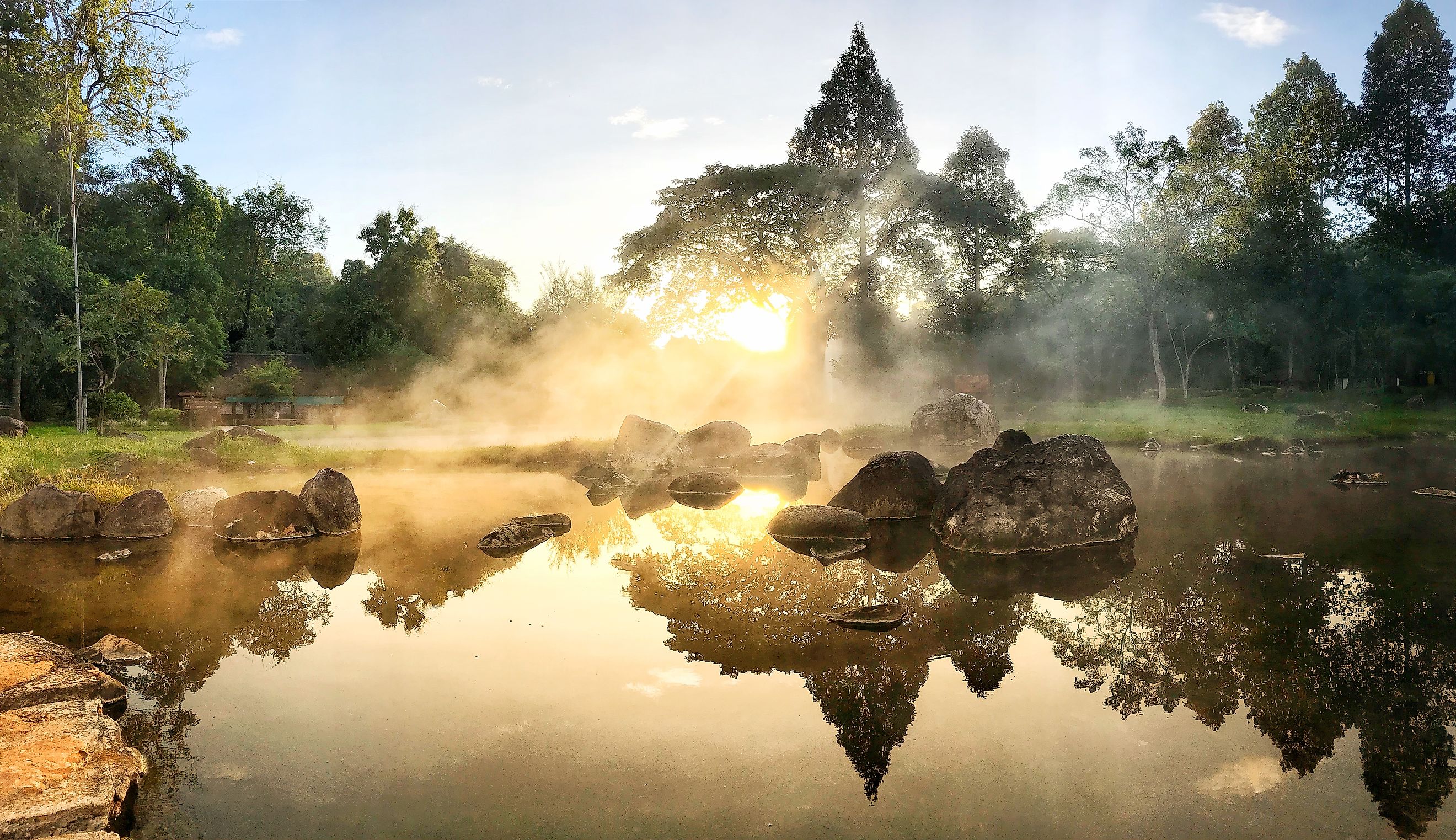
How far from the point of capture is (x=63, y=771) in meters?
4.68

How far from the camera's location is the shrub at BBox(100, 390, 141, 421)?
24547 millimetres

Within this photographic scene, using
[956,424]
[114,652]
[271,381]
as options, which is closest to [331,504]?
[114,652]

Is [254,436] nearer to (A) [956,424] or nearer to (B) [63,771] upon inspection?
(B) [63,771]

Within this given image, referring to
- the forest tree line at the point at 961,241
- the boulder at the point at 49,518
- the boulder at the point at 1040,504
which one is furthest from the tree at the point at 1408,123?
the boulder at the point at 49,518

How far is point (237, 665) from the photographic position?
725 centimetres

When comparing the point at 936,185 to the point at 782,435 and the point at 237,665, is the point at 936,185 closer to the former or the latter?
the point at 782,435

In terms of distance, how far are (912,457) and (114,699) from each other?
1182 centimetres

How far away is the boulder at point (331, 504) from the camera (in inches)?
497

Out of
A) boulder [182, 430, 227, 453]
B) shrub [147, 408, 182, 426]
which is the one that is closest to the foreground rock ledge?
boulder [182, 430, 227, 453]

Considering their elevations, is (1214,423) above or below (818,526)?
above

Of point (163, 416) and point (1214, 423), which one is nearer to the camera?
point (163, 416)

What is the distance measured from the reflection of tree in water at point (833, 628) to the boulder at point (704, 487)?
5.45 meters

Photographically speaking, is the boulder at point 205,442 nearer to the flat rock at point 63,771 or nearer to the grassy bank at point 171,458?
the grassy bank at point 171,458

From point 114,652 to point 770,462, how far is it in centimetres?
1561
